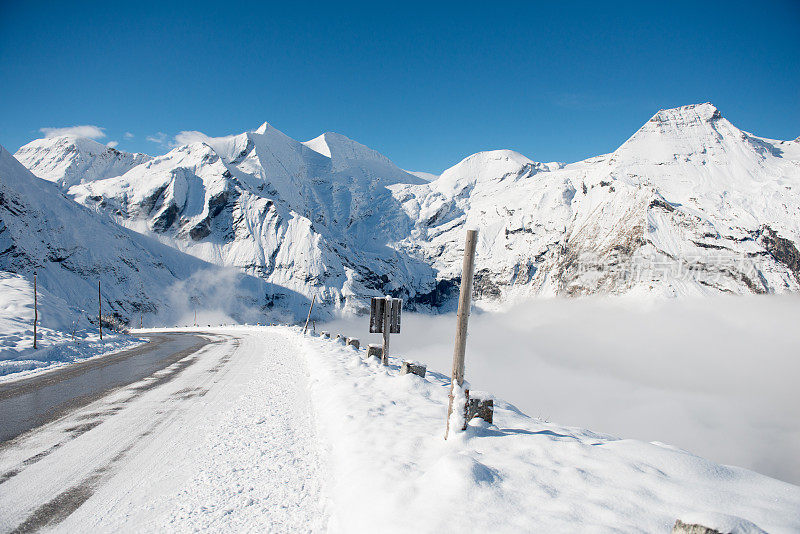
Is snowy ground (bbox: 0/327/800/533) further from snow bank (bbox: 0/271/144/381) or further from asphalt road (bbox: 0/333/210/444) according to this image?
snow bank (bbox: 0/271/144/381)

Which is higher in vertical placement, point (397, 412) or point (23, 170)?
point (23, 170)

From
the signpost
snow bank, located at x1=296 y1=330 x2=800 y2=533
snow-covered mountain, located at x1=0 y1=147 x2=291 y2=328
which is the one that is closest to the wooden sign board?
the signpost

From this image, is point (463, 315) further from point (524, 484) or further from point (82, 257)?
point (82, 257)

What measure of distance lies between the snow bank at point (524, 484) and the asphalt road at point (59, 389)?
17.0 feet

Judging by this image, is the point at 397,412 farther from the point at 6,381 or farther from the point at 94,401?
the point at 6,381

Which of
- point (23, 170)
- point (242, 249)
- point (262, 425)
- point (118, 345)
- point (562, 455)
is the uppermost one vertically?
point (23, 170)

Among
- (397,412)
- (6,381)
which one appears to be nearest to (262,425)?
(397,412)

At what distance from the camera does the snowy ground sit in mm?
3531

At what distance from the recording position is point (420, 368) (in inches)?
406

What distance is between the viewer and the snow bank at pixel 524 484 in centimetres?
341

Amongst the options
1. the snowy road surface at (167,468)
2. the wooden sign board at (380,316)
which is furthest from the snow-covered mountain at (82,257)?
the snowy road surface at (167,468)

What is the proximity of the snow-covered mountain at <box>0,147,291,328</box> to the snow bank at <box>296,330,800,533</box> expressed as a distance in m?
95.5

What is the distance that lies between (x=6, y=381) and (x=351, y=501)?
11598mm

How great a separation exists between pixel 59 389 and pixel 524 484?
10757 mm
